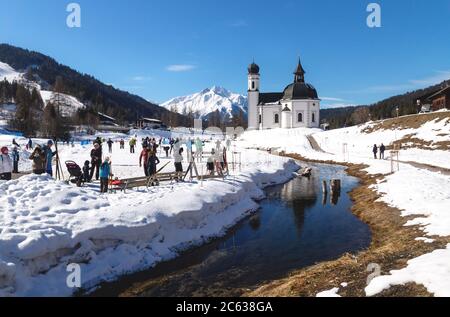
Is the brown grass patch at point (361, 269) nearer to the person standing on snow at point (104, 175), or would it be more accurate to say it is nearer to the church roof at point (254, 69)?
the person standing on snow at point (104, 175)

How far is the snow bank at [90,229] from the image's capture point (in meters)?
10.9

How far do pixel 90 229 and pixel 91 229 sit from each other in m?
0.03

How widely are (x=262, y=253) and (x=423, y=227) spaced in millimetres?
6194

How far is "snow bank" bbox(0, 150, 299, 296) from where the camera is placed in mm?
10883

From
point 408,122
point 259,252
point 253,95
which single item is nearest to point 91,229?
point 259,252

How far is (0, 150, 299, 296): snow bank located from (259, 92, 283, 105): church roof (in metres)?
105

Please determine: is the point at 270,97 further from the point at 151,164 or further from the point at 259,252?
the point at 259,252

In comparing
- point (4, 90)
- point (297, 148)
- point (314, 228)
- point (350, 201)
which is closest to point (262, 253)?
point (314, 228)

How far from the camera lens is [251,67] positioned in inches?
4941

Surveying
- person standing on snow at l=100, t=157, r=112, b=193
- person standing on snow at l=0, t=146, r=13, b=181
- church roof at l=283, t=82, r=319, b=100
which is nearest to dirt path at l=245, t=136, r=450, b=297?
person standing on snow at l=100, t=157, r=112, b=193

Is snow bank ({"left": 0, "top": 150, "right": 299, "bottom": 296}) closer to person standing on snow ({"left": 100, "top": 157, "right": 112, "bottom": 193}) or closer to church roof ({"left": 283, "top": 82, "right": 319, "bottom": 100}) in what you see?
person standing on snow ({"left": 100, "top": 157, "right": 112, "bottom": 193})

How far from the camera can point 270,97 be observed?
123688mm

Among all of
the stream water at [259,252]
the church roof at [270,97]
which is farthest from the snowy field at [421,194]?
the church roof at [270,97]
